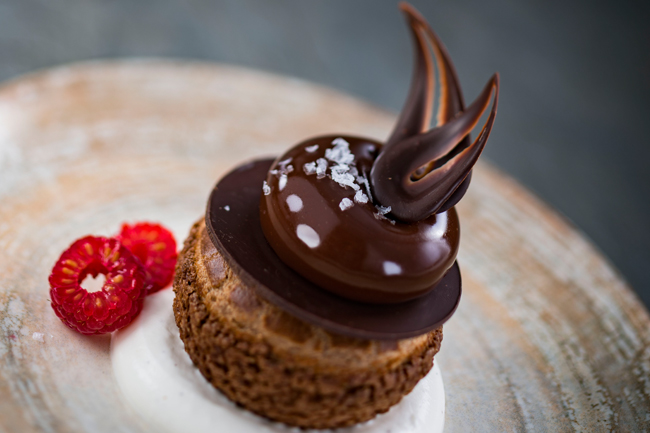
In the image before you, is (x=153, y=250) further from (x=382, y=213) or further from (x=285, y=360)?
(x=382, y=213)

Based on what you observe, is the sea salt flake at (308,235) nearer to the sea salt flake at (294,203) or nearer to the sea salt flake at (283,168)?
the sea salt flake at (294,203)

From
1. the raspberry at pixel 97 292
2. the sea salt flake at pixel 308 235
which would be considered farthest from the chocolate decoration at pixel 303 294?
the raspberry at pixel 97 292

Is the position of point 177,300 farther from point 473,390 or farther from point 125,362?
point 473,390

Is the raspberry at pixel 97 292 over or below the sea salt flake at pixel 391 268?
below

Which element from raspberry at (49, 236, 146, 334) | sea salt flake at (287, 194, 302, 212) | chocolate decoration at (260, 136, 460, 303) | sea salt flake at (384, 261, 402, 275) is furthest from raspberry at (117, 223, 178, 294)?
sea salt flake at (384, 261, 402, 275)

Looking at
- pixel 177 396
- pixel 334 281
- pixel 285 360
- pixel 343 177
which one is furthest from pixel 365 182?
pixel 177 396

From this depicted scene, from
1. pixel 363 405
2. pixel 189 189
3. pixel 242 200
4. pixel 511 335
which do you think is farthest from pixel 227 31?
pixel 363 405
